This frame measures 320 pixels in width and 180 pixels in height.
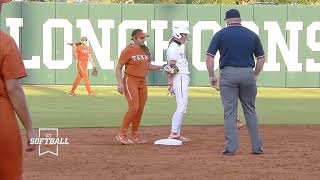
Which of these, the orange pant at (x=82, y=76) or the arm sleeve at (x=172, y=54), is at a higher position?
the arm sleeve at (x=172, y=54)

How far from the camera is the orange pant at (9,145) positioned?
220 inches

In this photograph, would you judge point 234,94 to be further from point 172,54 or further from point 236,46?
point 172,54

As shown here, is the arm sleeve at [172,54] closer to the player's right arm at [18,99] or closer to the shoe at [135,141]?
the shoe at [135,141]

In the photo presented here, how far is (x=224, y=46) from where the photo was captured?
11.5 m

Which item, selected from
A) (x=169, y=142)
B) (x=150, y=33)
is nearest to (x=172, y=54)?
(x=169, y=142)

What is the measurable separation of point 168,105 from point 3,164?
50.5ft

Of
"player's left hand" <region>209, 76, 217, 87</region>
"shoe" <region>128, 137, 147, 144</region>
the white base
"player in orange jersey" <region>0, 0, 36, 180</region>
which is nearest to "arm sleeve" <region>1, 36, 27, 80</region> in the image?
"player in orange jersey" <region>0, 0, 36, 180</region>

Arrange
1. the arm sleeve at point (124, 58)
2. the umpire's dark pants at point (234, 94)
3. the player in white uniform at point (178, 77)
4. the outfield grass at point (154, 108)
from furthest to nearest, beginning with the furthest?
the outfield grass at point (154, 108) < the arm sleeve at point (124, 58) < the player in white uniform at point (178, 77) < the umpire's dark pants at point (234, 94)

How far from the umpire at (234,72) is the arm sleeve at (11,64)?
599 cm

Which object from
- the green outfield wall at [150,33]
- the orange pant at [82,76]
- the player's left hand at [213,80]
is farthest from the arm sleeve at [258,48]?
the green outfield wall at [150,33]

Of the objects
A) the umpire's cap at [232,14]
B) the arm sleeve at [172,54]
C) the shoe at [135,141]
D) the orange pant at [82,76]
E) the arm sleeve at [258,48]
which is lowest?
the shoe at [135,141]

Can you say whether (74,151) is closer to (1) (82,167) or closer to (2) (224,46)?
(1) (82,167)

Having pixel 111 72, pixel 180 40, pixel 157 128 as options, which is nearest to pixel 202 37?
pixel 111 72

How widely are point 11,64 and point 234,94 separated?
6.20 m
